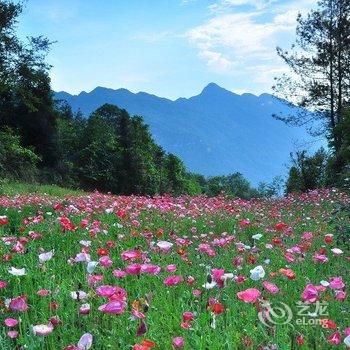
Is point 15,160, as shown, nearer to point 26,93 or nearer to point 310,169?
point 26,93

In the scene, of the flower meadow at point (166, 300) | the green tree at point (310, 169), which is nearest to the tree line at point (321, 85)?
the green tree at point (310, 169)

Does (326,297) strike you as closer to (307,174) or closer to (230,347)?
(230,347)

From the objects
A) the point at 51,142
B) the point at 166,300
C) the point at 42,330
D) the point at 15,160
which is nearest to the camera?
the point at 42,330

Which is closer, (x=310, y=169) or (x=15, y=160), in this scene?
(x=310, y=169)

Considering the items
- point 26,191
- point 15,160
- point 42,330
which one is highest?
point 42,330

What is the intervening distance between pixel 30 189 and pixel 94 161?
2428cm

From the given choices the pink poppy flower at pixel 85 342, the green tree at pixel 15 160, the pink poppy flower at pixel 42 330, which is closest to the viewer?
the pink poppy flower at pixel 85 342

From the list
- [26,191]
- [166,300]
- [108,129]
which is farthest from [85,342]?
[108,129]

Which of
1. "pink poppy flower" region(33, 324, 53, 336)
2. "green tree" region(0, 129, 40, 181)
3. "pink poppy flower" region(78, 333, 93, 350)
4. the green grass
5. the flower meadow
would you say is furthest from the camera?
"green tree" region(0, 129, 40, 181)

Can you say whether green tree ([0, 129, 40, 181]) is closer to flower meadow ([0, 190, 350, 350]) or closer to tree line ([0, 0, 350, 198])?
tree line ([0, 0, 350, 198])

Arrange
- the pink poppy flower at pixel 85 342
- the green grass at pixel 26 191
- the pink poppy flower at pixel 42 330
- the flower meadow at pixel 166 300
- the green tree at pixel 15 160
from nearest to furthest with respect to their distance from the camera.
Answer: the pink poppy flower at pixel 85 342 < the pink poppy flower at pixel 42 330 < the flower meadow at pixel 166 300 < the green grass at pixel 26 191 < the green tree at pixel 15 160

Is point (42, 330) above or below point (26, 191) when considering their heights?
above

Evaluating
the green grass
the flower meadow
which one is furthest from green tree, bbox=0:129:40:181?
the flower meadow

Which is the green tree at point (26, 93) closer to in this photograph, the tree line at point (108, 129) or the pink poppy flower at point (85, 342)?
the tree line at point (108, 129)
